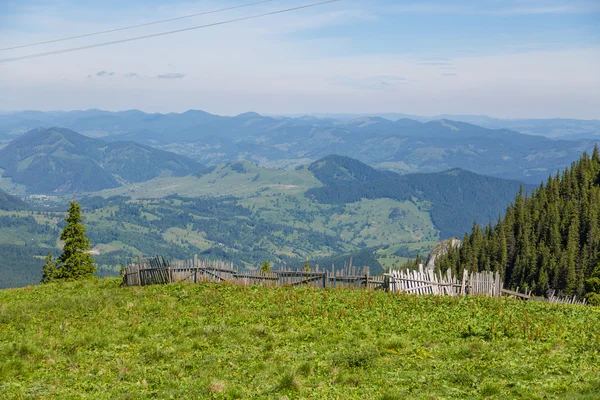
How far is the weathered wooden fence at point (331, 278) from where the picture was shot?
30312 millimetres

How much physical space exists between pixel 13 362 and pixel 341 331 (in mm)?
12416

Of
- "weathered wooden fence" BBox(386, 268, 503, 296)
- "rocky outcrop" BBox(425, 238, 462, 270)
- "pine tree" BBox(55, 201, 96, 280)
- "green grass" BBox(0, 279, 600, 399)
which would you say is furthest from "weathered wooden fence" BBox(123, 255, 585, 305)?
"rocky outcrop" BBox(425, 238, 462, 270)

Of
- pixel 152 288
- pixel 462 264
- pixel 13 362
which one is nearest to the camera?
pixel 13 362

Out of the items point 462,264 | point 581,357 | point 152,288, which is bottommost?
point 462,264

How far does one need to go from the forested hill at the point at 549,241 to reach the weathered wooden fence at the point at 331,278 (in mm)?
84983

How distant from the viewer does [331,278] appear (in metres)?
32.6

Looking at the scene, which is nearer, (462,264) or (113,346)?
(113,346)

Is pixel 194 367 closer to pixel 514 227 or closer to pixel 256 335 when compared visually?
pixel 256 335

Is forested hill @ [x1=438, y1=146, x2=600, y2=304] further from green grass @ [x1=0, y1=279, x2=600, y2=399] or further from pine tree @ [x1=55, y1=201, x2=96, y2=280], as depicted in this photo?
green grass @ [x1=0, y1=279, x2=600, y2=399]

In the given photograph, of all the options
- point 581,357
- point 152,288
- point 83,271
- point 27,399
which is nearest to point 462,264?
point 83,271

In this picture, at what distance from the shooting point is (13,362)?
1861cm

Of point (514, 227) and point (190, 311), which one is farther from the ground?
point (190, 311)

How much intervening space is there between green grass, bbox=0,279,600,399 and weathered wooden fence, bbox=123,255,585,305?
294 cm

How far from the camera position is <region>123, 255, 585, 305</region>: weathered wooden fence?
99.5 feet
